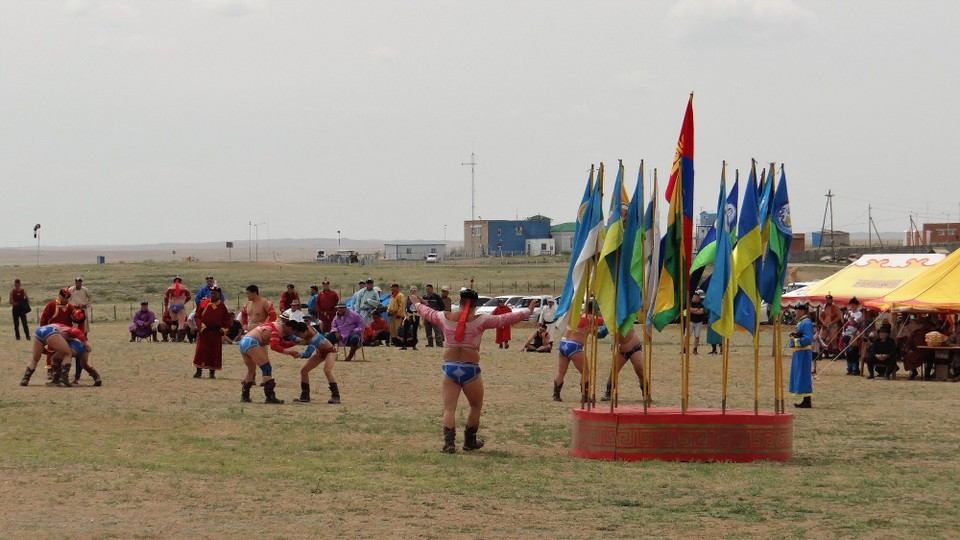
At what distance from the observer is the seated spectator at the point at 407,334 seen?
3297 cm

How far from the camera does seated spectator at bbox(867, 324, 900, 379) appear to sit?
85.8 feet

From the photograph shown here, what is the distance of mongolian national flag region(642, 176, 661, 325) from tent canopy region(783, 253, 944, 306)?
694 inches

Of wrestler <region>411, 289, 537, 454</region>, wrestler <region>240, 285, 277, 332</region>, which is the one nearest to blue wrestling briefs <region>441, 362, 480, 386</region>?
wrestler <region>411, 289, 537, 454</region>

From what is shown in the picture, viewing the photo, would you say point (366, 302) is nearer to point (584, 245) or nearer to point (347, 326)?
→ point (347, 326)

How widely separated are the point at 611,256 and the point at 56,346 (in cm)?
1039

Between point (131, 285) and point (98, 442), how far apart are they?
59007 millimetres

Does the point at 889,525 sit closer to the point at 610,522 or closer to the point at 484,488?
the point at 610,522

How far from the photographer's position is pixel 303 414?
18172 millimetres

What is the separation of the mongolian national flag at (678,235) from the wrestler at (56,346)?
1058 cm

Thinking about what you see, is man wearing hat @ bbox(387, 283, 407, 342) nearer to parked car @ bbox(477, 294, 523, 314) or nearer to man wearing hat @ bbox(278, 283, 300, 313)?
parked car @ bbox(477, 294, 523, 314)

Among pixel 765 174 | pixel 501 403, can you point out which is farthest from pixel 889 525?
pixel 501 403

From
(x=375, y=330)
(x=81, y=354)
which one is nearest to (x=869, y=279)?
(x=375, y=330)

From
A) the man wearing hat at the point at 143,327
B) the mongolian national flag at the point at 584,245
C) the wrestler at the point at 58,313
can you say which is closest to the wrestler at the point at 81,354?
the wrestler at the point at 58,313

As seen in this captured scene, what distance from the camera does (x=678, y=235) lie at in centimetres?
1416
